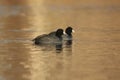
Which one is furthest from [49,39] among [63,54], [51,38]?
[63,54]

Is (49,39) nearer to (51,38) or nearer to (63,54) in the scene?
(51,38)

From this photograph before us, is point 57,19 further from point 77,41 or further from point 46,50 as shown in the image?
point 46,50

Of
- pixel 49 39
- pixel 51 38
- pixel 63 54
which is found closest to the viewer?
pixel 63 54

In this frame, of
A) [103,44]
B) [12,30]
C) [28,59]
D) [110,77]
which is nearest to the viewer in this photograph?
[110,77]

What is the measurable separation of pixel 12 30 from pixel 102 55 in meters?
8.72

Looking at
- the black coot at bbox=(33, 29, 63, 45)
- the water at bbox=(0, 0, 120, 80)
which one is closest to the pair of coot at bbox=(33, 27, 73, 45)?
the black coot at bbox=(33, 29, 63, 45)

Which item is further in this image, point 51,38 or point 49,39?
point 51,38

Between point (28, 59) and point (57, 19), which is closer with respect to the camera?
point (28, 59)

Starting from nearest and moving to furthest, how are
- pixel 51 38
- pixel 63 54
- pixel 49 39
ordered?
pixel 63 54 < pixel 49 39 < pixel 51 38

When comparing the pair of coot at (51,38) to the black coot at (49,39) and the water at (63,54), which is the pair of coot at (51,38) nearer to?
the black coot at (49,39)

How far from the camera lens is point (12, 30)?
94.6 ft

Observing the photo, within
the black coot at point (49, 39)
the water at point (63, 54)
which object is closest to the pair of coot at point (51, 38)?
the black coot at point (49, 39)

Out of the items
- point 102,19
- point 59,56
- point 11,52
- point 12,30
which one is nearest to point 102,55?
point 59,56

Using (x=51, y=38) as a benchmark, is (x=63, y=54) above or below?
below
